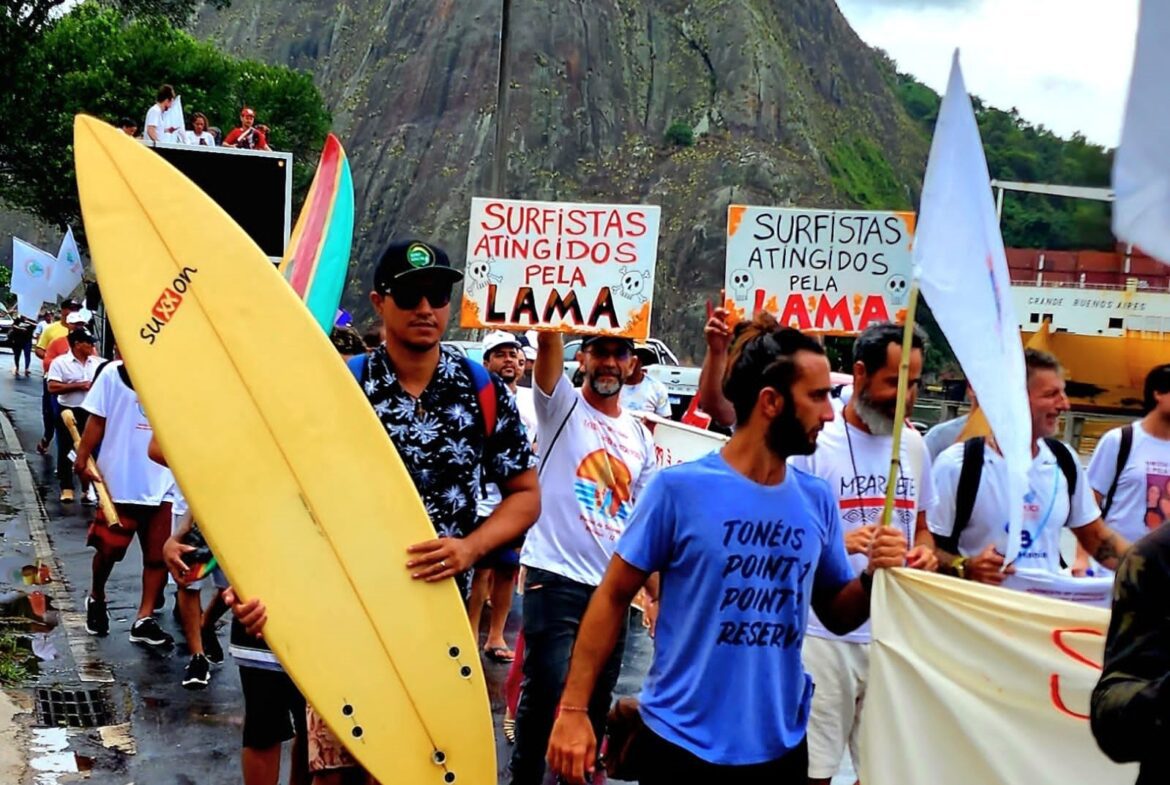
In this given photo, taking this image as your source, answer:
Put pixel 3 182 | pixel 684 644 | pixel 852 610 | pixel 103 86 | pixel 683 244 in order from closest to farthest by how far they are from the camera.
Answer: pixel 684 644 < pixel 852 610 < pixel 3 182 < pixel 103 86 < pixel 683 244

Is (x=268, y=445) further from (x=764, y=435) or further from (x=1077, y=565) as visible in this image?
(x=1077, y=565)

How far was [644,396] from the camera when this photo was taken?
33.4 feet

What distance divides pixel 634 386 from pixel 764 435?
21.8 ft

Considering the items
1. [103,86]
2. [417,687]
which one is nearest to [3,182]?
[103,86]

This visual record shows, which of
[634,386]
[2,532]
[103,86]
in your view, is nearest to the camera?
[634,386]

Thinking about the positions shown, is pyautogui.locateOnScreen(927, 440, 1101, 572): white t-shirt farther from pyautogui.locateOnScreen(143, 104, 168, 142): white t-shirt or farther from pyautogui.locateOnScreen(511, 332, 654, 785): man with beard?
pyautogui.locateOnScreen(143, 104, 168, 142): white t-shirt

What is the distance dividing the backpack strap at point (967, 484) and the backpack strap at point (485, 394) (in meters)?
1.83

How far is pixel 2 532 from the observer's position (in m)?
11.8

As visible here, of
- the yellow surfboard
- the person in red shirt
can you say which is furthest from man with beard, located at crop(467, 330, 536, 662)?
the person in red shirt

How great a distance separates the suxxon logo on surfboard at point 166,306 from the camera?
4.38 metres

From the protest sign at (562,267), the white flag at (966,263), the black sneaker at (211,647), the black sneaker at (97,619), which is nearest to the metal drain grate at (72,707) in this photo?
the black sneaker at (211,647)

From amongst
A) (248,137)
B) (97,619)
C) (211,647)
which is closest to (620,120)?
(248,137)

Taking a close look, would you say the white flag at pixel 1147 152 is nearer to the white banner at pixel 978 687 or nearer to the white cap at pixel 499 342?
the white banner at pixel 978 687

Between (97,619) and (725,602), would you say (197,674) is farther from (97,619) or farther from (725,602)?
(725,602)
